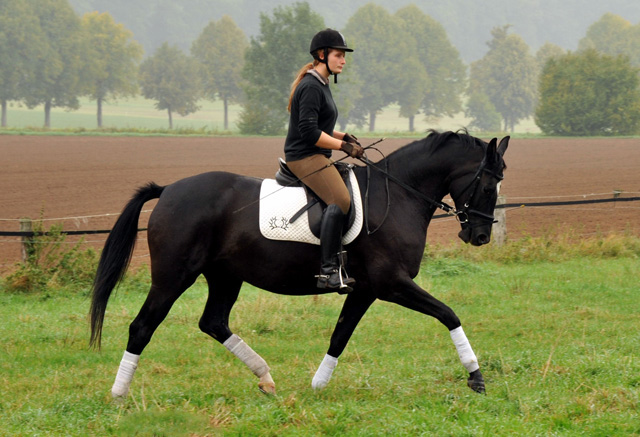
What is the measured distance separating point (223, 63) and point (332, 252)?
103m

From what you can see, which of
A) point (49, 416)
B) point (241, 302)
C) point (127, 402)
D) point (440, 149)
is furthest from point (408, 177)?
point (241, 302)

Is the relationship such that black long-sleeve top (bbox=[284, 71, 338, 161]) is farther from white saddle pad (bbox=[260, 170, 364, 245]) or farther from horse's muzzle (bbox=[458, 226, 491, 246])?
horse's muzzle (bbox=[458, 226, 491, 246])

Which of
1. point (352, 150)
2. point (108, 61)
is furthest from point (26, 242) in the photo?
point (108, 61)

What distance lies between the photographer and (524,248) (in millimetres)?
13711

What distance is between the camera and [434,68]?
379ft

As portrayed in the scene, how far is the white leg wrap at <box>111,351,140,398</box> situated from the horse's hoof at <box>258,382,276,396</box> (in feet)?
3.51

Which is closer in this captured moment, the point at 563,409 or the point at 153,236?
the point at 563,409

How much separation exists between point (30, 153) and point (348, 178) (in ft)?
124

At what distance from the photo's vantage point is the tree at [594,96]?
210 ft

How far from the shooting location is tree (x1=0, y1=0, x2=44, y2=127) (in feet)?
294

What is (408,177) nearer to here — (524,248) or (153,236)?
(153,236)

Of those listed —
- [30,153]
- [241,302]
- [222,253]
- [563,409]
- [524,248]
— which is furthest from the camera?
[30,153]

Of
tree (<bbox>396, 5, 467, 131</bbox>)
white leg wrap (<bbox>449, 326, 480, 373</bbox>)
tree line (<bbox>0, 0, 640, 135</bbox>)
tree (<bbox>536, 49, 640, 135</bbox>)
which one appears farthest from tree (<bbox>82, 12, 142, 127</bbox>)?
white leg wrap (<bbox>449, 326, 480, 373</bbox>)

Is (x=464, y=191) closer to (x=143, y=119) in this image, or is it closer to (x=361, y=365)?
(x=361, y=365)
